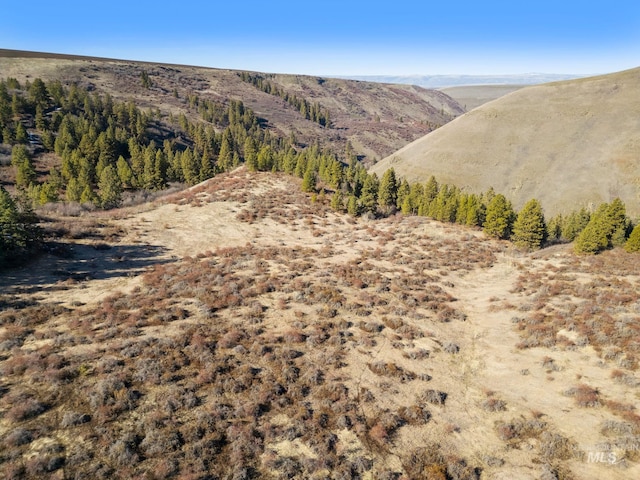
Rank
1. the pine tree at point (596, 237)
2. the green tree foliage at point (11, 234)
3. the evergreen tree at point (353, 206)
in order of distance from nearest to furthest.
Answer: the green tree foliage at point (11, 234)
the pine tree at point (596, 237)
the evergreen tree at point (353, 206)

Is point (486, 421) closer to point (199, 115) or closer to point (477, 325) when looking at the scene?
point (477, 325)

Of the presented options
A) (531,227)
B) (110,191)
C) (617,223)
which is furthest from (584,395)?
(110,191)

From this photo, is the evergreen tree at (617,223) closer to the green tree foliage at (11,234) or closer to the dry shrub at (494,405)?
the dry shrub at (494,405)

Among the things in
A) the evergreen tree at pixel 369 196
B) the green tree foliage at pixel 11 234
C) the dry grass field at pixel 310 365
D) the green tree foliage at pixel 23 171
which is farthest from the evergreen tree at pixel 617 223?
the green tree foliage at pixel 23 171

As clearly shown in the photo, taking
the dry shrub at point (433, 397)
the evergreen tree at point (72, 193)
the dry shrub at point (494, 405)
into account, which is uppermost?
the evergreen tree at point (72, 193)

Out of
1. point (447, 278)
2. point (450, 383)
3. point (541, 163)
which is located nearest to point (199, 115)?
point (541, 163)

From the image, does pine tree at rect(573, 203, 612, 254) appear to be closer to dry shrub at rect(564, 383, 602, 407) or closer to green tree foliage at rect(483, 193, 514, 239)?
green tree foliage at rect(483, 193, 514, 239)

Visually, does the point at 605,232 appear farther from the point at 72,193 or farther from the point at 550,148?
the point at 72,193
